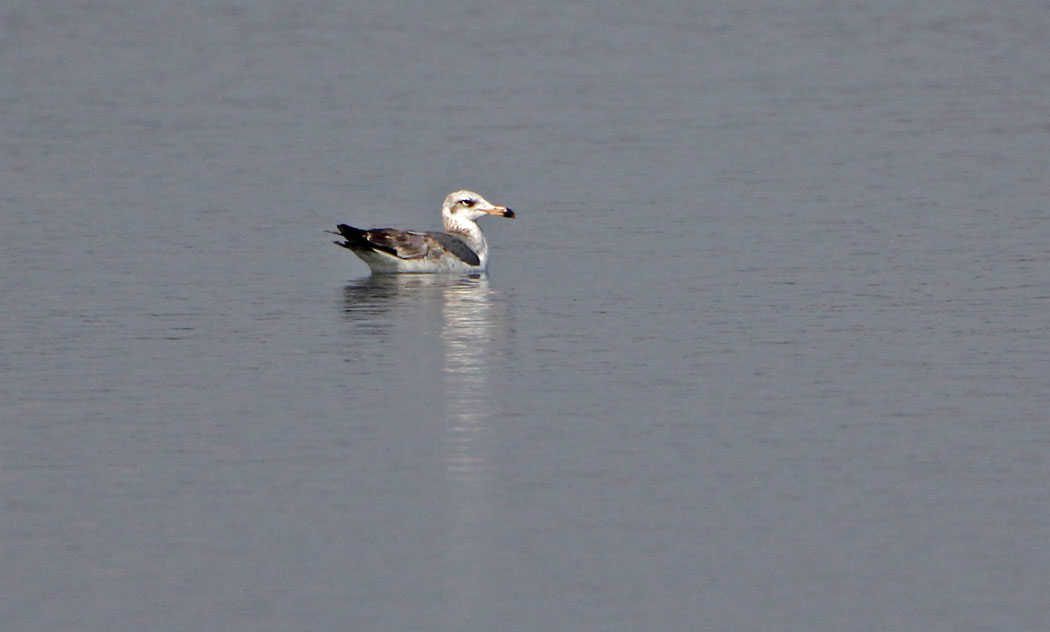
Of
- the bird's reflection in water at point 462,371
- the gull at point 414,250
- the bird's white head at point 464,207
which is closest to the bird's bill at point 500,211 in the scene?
the bird's white head at point 464,207

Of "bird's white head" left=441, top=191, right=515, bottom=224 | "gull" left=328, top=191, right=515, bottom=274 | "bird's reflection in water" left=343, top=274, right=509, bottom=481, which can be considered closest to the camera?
"bird's reflection in water" left=343, top=274, right=509, bottom=481

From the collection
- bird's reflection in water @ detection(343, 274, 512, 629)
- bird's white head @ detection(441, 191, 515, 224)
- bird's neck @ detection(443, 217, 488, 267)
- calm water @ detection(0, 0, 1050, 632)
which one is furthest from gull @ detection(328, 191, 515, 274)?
bird's white head @ detection(441, 191, 515, 224)

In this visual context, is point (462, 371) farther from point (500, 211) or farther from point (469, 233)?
point (500, 211)

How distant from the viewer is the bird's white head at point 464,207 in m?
24.1

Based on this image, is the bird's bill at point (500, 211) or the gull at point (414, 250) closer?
the gull at point (414, 250)

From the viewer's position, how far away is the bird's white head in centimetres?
2414

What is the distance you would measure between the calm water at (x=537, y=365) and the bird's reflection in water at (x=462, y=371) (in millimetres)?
48

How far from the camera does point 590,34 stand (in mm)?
50812

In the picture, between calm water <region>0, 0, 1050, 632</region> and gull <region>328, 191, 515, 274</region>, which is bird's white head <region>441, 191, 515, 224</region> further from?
gull <region>328, 191, 515, 274</region>

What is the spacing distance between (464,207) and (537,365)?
8361mm

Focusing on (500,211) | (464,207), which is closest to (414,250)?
(500,211)

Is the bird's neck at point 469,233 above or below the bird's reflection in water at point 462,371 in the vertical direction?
above

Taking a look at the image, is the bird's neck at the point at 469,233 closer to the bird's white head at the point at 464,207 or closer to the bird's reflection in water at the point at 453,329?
the bird's white head at the point at 464,207

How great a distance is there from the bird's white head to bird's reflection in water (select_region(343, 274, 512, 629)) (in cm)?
155
